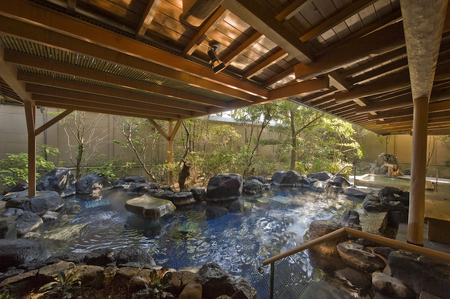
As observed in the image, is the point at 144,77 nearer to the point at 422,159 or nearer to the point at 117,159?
the point at 422,159

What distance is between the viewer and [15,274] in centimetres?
218

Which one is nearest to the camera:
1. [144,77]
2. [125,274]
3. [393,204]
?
[125,274]

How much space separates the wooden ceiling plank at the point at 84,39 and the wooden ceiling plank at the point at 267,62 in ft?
1.54

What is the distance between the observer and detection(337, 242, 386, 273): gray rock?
8.29 feet

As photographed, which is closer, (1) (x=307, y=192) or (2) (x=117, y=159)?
(1) (x=307, y=192)

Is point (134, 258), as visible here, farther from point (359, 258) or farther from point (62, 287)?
point (359, 258)

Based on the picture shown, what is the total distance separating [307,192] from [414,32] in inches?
281

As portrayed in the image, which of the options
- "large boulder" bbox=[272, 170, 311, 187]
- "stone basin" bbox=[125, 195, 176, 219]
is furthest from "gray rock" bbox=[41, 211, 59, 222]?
"large boulder" bbox=[272, 170, 311, 187]

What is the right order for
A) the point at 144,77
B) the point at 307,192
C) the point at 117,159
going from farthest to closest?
the point at 117,159 → the point at 307,192 → the point at 144,77

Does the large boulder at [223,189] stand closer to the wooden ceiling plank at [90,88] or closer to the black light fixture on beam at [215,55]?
the wooden ceiling plank at [90,88]

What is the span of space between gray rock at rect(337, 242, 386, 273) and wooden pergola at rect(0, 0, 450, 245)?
72 centimetres

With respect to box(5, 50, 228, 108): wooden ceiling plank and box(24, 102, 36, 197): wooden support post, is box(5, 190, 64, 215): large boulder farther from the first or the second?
box(5, 50, 228, 108): wooden ceiling plank

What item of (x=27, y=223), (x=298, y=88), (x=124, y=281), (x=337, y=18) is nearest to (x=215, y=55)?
(x=337, y=18)

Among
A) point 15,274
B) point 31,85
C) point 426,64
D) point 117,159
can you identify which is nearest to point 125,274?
point 15,274
